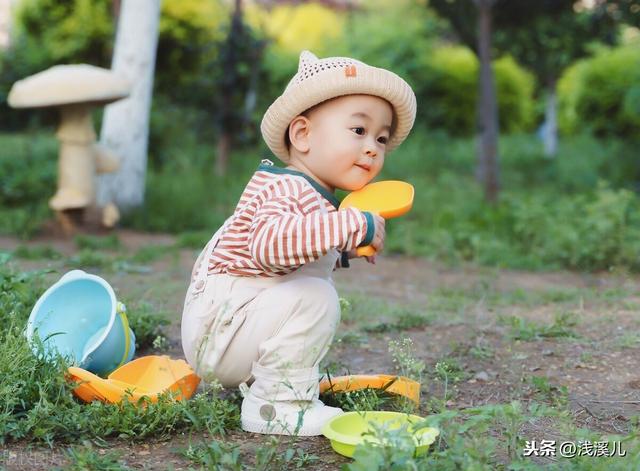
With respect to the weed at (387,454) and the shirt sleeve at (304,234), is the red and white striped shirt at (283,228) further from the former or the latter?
the weed at (387,454)

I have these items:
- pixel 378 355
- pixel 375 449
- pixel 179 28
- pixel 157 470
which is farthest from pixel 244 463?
pixel 179 28

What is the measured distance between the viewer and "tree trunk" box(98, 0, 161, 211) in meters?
6.64

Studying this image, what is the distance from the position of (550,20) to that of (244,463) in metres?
7.79

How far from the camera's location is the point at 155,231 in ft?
22.1

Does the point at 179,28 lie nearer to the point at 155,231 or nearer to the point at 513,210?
the point at 155,231

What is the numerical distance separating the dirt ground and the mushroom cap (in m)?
0.96

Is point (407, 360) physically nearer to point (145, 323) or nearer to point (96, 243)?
point (145, 323)

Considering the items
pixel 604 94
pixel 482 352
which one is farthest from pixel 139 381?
pixel 604 94

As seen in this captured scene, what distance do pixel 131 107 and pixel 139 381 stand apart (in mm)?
4230

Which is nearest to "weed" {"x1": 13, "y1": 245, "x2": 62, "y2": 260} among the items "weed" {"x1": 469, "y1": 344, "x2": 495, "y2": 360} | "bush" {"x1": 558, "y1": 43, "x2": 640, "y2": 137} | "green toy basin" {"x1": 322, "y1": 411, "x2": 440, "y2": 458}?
"weed" {"x1": 469, "y1": 344, "x2": 495, "y2": 360}

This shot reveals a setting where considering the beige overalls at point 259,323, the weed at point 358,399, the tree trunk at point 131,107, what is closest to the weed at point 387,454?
the beige overalls at point 259,323

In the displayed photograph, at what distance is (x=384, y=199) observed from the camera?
102 inches

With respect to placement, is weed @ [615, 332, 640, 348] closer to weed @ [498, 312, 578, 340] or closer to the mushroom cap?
weed @ [498, 312, 578, 340]

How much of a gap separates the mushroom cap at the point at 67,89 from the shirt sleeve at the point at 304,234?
3.86m
